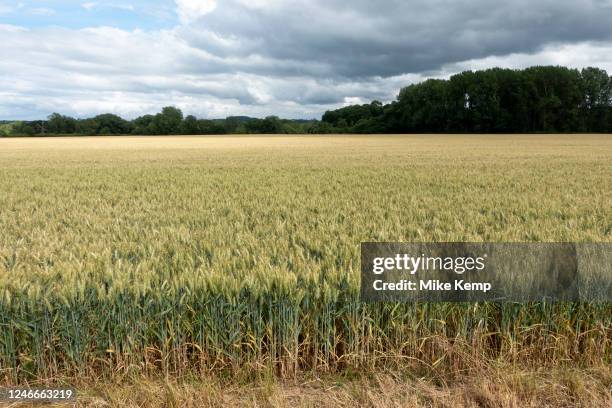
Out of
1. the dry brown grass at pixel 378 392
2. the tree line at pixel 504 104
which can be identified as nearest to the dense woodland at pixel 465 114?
the tree line at pixel 504 104

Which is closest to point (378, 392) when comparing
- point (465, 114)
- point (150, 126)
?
point (465, 114)

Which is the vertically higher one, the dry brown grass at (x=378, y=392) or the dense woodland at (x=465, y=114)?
the dense woodland at (x=465, y=114)

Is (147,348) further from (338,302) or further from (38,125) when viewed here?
(38,125)

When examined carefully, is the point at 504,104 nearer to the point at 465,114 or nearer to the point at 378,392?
the point at 465,114

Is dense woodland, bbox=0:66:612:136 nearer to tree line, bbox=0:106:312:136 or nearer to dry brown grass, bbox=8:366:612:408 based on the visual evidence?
tree line, bbox=0:106:312:136

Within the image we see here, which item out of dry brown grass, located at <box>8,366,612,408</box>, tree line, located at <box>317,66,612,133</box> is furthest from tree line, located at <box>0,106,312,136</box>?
dry brown grass, located at <box>8,366,612,408</box>

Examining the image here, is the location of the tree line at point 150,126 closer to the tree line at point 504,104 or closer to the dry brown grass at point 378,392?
the tree line at point 504,104

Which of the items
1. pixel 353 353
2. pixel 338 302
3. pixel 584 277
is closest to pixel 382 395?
pixel 353 353

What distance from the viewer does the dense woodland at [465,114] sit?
88.4 metres

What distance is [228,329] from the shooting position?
3625 mm

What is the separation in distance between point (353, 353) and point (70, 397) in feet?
7.74

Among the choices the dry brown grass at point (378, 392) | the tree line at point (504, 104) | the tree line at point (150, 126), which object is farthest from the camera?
the tree line at point (150, 126)

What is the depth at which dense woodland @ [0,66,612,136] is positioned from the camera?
88.4m

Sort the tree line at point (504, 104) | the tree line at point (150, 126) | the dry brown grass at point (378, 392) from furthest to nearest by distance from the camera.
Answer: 1. the tree line at point (150, 126)
2. the tree line at point (504, 104)
3. the dry brown grass at point (378, 392)
